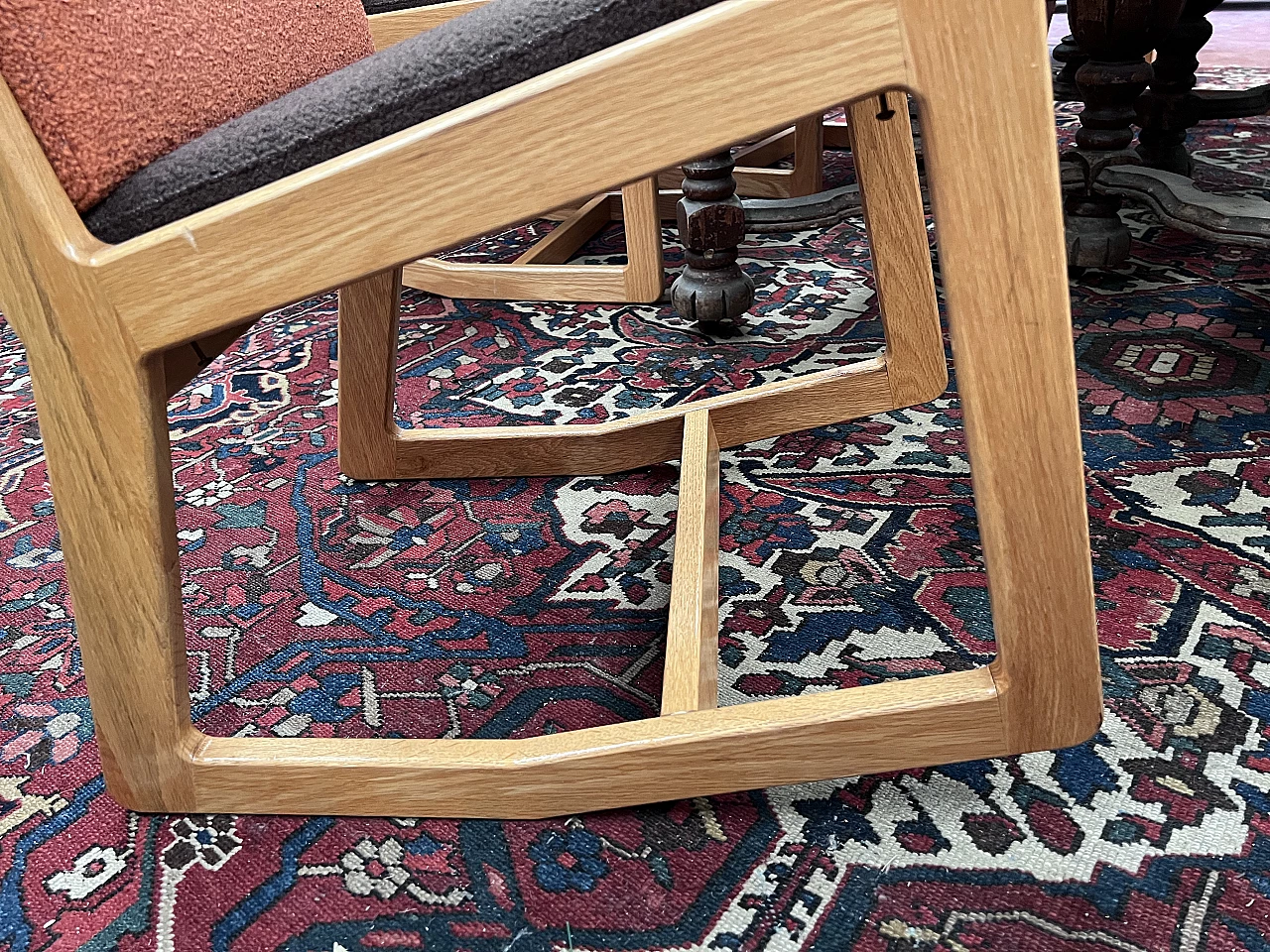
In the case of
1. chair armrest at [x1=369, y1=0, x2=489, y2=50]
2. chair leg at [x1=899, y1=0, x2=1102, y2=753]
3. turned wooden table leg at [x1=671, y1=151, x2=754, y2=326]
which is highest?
chair armrest at [x1=369, y1=0, x2=489, y2=50]

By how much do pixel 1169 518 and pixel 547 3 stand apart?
75cm

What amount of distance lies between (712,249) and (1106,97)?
0.63 meters

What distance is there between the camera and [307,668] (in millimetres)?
885

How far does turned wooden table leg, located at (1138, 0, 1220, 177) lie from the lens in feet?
6.89

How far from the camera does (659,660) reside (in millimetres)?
871

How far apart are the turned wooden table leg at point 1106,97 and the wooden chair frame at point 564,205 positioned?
1.12 metres

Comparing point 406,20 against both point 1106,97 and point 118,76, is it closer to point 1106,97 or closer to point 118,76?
point 118,76

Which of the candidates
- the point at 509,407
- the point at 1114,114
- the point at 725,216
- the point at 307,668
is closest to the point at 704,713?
the point at 307,668

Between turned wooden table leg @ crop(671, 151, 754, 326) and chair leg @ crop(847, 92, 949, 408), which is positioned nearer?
chair leg @ crop(847, 92, 949, 408)

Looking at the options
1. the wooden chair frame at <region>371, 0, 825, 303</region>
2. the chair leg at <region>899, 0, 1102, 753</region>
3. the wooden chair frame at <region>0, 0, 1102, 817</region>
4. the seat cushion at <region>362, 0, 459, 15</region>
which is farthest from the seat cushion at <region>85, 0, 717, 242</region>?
the wooden chair frame at <region>371, 0, 825, 303</region>

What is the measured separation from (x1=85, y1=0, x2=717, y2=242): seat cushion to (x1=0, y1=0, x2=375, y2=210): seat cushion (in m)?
0.02

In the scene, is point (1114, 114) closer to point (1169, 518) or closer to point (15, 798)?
point (1169, 518)

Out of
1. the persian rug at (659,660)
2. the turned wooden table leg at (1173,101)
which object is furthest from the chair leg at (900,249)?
the turned wooden table leg at (1173,101)

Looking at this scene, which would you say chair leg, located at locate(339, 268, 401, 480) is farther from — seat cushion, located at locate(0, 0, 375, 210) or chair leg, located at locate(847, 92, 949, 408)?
chair leg, located at locate(847, 92, 949, 408)
